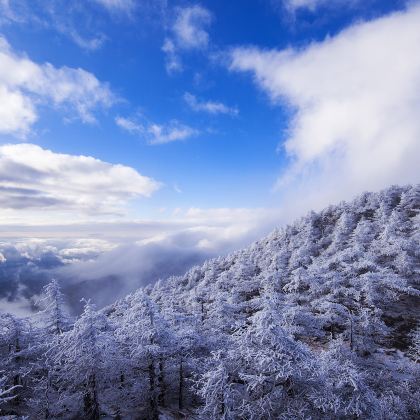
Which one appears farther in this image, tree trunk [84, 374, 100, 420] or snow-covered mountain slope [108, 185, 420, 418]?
tree trunk [84, 374, 100, 420]

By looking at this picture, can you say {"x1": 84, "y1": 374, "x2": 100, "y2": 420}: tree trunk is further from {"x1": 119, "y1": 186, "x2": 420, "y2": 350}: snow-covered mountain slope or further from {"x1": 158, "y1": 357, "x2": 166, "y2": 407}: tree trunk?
{"x1": 119, "y1": 186, "x2": 420, "y2": 350}: snow-covered mountain slope

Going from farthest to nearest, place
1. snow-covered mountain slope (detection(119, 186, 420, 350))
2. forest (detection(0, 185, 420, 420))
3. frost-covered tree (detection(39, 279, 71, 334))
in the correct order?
1. snow-covered mountain slope (detection(119, 186, 420, 350))
2. frost-covered tree (detection(39, 279, 71, 334))
3. forest (detection(0, 185, 420, 420))

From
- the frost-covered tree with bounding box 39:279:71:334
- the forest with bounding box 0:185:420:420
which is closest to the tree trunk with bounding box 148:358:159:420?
the forest with bounding box 0:185:420:420

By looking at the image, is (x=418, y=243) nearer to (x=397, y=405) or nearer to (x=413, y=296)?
(x=413, y=296)

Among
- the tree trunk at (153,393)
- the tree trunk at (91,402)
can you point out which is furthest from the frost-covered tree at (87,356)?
the tree trunk at (153,393)

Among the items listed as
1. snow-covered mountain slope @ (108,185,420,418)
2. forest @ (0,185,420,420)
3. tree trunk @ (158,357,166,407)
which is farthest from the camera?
tree trunk @ (158,357,166,407)

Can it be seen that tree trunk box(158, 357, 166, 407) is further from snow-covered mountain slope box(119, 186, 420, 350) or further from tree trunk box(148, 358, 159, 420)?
snow-covered mountain slope box(119, 186, 420, 350)

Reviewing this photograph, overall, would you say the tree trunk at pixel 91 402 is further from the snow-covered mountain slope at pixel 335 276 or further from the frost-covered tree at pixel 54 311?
the snow-covered mountain slope at pixel 335 276

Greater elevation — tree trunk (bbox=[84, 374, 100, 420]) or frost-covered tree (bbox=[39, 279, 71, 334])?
frost-covered tree (bbox=[39, 279, 71, 334])

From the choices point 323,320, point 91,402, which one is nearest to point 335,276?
point 323,320

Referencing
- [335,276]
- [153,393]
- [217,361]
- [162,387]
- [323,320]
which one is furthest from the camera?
[335,276]

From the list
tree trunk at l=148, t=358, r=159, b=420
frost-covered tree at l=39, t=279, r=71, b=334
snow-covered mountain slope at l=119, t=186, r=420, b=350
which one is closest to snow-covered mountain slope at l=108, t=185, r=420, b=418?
snow-covered mountain slope at l=119, t=186, r=420, b=350

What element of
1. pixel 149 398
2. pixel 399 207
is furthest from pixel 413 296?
pixel 149 398

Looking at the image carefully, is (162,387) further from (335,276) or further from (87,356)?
(335,276)
